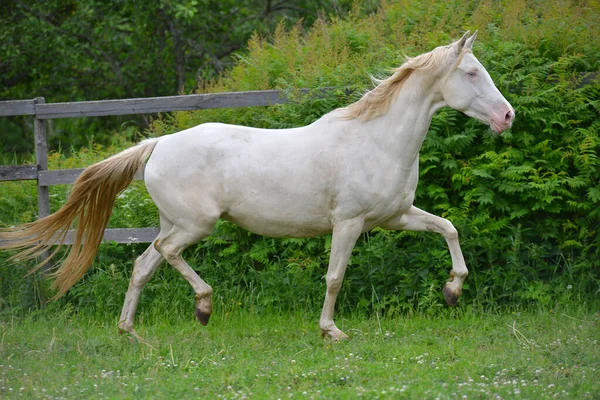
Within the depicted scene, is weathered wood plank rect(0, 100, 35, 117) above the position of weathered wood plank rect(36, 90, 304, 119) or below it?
below

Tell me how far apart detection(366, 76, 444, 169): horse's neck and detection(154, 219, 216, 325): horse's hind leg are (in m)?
1.57

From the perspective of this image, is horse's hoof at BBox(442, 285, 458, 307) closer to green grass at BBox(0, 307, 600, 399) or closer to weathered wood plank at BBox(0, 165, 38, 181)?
green grass at BBox(0, 307, 600, 399)

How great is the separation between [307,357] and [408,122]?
2.05 m

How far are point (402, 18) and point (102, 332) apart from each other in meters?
4.87

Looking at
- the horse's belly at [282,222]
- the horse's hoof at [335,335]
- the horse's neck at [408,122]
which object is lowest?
the horse's hoof at [335,335]

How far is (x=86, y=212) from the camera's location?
22.1ft

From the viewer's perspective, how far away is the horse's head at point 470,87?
5.93 meters

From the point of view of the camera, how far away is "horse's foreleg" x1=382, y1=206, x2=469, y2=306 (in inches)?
243

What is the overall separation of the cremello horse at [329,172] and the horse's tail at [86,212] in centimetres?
16

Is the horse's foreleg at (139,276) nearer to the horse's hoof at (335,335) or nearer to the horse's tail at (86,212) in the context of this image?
the horse's tail at (86,212)

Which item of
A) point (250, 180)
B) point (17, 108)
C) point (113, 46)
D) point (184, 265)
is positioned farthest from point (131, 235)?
point (113, 46)

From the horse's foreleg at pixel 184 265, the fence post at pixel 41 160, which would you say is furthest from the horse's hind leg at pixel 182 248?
the fence post at pixel 41 160

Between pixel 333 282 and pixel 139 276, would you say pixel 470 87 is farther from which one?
pixel 139 276

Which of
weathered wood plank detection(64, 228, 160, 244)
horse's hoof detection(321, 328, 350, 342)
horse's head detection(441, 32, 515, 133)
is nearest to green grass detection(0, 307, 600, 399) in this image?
horse's hoof detection(321, 328, 350, 342)
